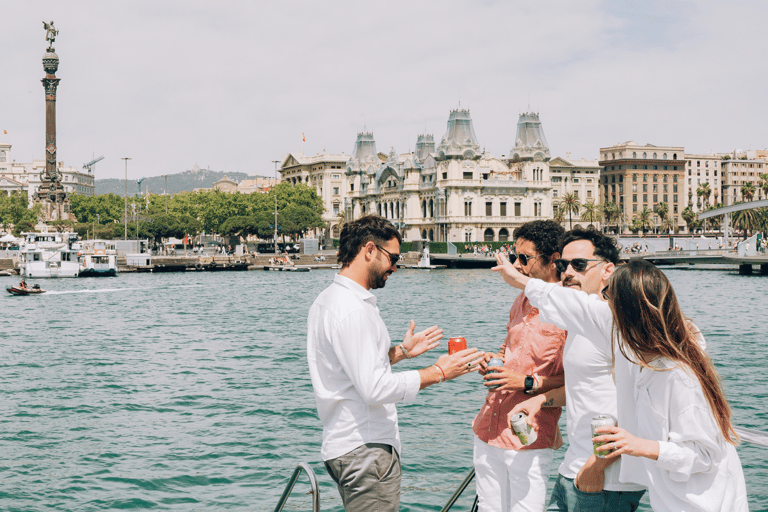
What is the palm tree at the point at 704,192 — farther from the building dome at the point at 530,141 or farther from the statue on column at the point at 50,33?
the statue on column at the point at 50,33

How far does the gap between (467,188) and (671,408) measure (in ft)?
304

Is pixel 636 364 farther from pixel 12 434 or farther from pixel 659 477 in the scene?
pixel 12 434

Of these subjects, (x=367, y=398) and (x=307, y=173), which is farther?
(x=307, y=173)

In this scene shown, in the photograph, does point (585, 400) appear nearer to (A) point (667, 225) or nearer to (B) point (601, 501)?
(B) point (601, 501)

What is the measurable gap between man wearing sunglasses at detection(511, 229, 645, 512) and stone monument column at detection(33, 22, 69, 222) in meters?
80.0

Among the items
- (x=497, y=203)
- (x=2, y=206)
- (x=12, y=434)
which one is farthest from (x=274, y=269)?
(x=12, y=434)

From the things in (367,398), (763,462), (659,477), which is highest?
(367,398)

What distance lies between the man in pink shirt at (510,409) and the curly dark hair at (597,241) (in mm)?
146

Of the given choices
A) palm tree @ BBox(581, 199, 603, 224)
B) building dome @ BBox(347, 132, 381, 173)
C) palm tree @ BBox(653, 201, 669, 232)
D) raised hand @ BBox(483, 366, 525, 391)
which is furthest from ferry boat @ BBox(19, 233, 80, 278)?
palm tree @ BBox(653, 201, 669, 232)

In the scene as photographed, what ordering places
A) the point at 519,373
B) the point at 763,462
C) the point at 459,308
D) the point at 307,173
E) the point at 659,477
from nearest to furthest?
the point at 659,477
the point at 519,373
the point at 763,462
the point at 459,308
the point at 307,173

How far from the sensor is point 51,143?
250 feet

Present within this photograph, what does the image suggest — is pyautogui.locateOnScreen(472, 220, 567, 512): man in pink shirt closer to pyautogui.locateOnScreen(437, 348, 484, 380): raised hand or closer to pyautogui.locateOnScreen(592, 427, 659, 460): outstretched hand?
pyautogui.locateOnScreen(437, 348, 484, 380): raised hand

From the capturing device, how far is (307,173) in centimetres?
13362

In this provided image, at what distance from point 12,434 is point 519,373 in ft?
37.7
